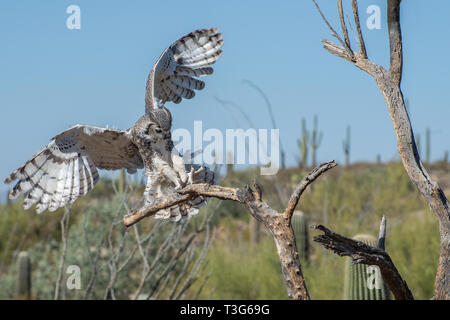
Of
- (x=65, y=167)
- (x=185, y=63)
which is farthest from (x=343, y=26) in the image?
(x=65, y=167)

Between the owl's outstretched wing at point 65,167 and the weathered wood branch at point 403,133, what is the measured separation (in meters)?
1.68

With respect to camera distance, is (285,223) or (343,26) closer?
(285,223)

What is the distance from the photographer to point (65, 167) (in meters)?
4.30

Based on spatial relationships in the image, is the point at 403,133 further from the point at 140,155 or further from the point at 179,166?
the point at 140,155

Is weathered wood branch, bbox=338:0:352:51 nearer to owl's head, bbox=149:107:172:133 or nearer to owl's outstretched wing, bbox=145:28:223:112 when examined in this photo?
owl's outstretched wing, bbox=145:28:223:112

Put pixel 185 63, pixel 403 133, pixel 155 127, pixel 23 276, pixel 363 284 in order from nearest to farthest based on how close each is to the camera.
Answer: pixel 403 133, pixel 155 127, pixel 185 63, pixel 363 284, pixel 23 276

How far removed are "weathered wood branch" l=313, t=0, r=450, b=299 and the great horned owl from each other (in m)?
1.13

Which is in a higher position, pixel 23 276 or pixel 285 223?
pixel 285 223

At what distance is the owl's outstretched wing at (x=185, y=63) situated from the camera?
14.8 ft

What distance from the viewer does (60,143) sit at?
427cm

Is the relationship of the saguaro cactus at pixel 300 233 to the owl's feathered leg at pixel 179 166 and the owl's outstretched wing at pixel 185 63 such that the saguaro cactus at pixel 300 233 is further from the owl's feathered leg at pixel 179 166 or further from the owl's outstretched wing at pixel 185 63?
the owl's feathered leg at pixel 179 166

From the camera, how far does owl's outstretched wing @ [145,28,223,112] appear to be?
4.51 meters

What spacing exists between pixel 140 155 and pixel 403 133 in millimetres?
1757

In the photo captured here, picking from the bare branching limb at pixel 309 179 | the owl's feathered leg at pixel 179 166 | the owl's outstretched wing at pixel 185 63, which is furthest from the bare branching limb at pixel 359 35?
the owl's feathered leg at pixel 179 166
